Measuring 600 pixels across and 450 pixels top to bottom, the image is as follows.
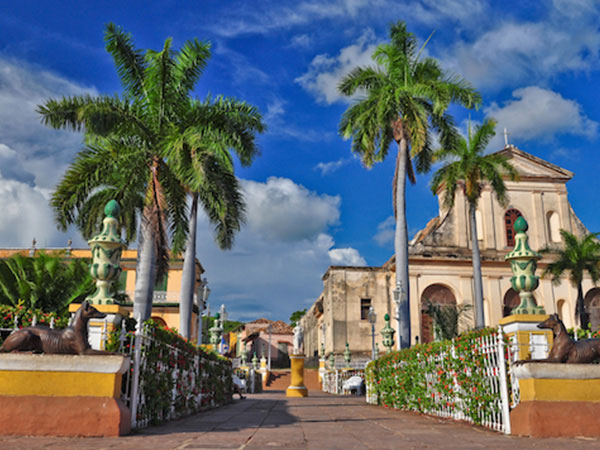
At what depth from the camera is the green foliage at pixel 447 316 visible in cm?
2600

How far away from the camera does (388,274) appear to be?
3200 cm

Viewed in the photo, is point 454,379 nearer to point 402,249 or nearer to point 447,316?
point 402,249

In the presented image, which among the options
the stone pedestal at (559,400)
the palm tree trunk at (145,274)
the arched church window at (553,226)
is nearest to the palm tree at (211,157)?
the palm tree trunk at (145,274)

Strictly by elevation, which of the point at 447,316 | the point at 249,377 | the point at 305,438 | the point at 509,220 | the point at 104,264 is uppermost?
the point at 509,220

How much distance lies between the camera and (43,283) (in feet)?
67.6

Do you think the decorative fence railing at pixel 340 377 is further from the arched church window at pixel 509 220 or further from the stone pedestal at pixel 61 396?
the stone pedestal at pixel 61 396

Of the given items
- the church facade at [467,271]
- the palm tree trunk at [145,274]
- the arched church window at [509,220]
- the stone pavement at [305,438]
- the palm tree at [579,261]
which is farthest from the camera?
the arched church window at [509,220]

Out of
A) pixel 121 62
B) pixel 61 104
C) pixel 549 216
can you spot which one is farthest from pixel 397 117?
pixel 549 216

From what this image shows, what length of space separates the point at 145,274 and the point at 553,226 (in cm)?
2632

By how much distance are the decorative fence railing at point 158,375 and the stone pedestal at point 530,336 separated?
15.9ft

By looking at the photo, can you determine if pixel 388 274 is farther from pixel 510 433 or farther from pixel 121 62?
pixel 510 433

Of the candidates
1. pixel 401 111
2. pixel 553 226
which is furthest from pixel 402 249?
pixel 553 226

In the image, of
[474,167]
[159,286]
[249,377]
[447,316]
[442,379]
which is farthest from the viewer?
[159,286]

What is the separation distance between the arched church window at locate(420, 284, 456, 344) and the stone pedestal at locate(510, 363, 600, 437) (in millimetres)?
23111
